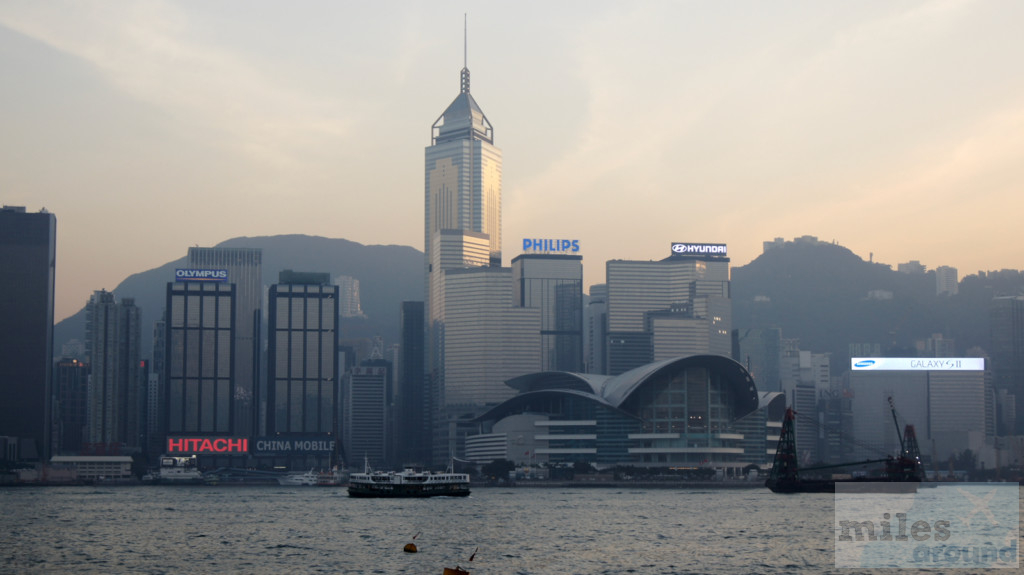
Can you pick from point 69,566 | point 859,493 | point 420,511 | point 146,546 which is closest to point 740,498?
point 859,493

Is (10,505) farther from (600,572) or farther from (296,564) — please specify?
(600,572)

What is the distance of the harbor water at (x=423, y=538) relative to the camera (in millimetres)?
79188

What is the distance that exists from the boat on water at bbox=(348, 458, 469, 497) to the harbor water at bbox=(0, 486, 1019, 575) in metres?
5.19

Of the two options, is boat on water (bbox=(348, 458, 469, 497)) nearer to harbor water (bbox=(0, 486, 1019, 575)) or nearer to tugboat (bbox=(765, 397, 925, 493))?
harbor water (bbox=(0, 486, 1019, 575))

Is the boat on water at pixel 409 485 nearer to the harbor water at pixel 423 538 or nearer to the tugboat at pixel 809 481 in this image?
the harbor water at pixel 423 538

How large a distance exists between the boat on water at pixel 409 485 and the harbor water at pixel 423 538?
5.19 metres

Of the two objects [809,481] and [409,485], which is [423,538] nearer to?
[409,485]

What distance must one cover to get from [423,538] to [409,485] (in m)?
63.9

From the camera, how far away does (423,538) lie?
97688mm

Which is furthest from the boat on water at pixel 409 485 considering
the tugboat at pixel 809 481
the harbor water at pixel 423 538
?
the tugboat at pixel 809 481

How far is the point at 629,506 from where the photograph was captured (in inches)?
5960

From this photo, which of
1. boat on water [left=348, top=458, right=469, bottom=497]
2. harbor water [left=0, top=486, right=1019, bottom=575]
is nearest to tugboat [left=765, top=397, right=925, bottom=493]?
harbor water [left=0, top=486, right=1019, bottom=575]

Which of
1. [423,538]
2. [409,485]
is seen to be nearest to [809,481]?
[409,485]

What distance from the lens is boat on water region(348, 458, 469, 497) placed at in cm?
16062
